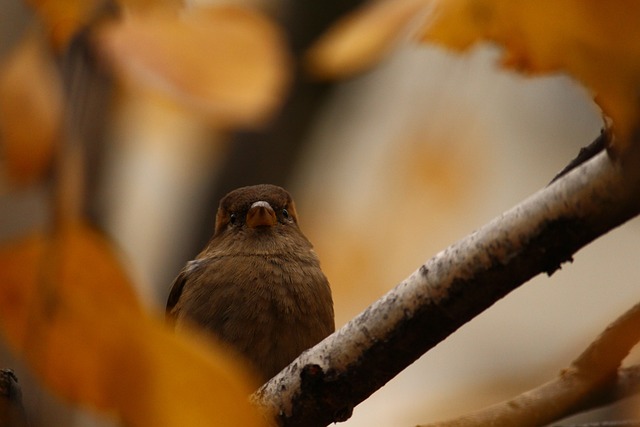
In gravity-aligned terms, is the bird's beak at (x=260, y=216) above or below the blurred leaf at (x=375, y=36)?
below

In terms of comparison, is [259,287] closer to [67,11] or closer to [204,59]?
[67,11]

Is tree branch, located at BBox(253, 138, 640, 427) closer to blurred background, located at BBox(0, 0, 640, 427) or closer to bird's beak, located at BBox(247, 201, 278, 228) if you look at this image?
blurred background, located at BBox(0, 0, 640, 427)

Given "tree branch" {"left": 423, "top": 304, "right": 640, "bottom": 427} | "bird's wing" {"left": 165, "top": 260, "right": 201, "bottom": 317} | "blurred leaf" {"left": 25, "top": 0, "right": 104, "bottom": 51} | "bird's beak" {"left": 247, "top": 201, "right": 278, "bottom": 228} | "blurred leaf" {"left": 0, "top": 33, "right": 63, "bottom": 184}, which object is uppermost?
"blurred leaf" {"left": 25, "top": 0, "right": 104, "bottom": 51}

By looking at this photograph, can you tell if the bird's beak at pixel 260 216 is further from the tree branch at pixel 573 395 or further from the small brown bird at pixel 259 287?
the tree branch at pixel 573 395

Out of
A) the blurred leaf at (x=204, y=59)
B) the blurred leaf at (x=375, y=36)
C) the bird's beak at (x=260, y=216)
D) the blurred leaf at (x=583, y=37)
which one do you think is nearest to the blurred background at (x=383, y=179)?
the bird's beak at (x=260, y=216)

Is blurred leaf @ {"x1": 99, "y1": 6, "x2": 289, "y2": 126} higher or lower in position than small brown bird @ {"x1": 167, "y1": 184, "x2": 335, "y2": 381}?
higher

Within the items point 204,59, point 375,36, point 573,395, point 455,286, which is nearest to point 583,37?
point 375,36

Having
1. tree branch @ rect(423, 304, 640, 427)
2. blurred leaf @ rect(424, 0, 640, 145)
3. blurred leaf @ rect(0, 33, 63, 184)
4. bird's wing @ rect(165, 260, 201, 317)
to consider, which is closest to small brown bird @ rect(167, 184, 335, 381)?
bird's wing @ rect(165, 260, 201, 317)
